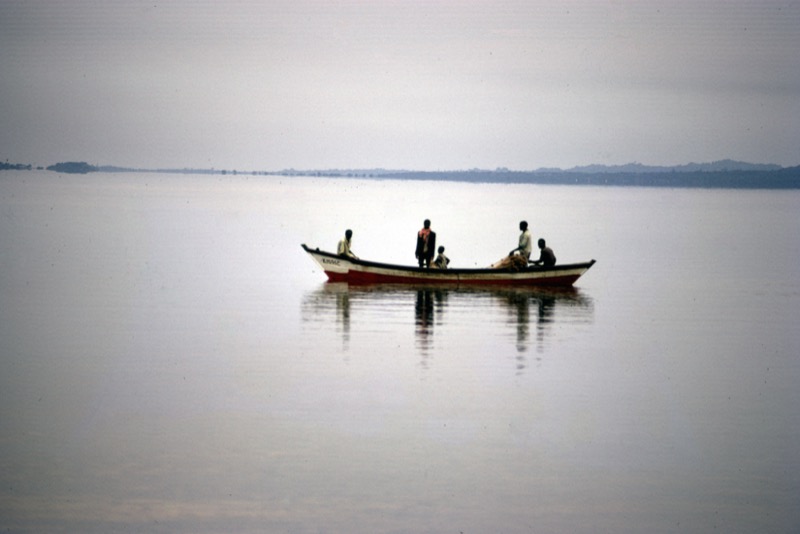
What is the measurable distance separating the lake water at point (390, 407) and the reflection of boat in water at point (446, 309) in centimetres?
16

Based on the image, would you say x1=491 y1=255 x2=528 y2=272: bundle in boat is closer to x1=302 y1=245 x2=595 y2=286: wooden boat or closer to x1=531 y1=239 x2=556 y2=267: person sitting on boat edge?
x1=302 y1=245 x2=595 y2=286: wooden boat

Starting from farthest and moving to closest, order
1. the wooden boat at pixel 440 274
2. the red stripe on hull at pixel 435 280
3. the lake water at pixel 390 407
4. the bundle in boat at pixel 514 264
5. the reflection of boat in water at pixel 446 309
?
1. the red stripe on hull at pixel 435 280
2. the wooden boat at pixel 440 274
3. the bundle in boat at pixel 514 264
4. the reflection of boat in water at pixel 446 309
5. the lake water at pixel 390 407

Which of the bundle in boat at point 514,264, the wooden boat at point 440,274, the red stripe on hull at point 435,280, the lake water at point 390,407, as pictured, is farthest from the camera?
the red stripe on hull at point 435,280

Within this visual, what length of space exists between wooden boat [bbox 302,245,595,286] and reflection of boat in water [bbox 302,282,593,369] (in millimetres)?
248

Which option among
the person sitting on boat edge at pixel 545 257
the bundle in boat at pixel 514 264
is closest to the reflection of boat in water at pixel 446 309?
the bundle in boat at pixel 514 264

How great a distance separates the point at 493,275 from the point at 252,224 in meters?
49.1

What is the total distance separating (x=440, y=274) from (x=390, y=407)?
15954mm

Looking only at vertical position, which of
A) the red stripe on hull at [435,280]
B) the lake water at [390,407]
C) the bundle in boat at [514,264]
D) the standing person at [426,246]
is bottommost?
the lake water at [390,407]

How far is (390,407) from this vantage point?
720 inches

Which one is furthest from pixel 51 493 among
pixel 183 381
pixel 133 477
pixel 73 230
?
pixel 73 230

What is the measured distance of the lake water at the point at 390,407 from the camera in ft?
44.6

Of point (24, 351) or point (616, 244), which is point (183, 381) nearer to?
point (24, 351)

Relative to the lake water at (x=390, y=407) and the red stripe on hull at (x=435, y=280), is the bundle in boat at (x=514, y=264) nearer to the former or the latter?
the red stripe on hull at (x=435, y=280)

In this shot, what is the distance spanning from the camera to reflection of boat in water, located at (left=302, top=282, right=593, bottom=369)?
86.9 feet
